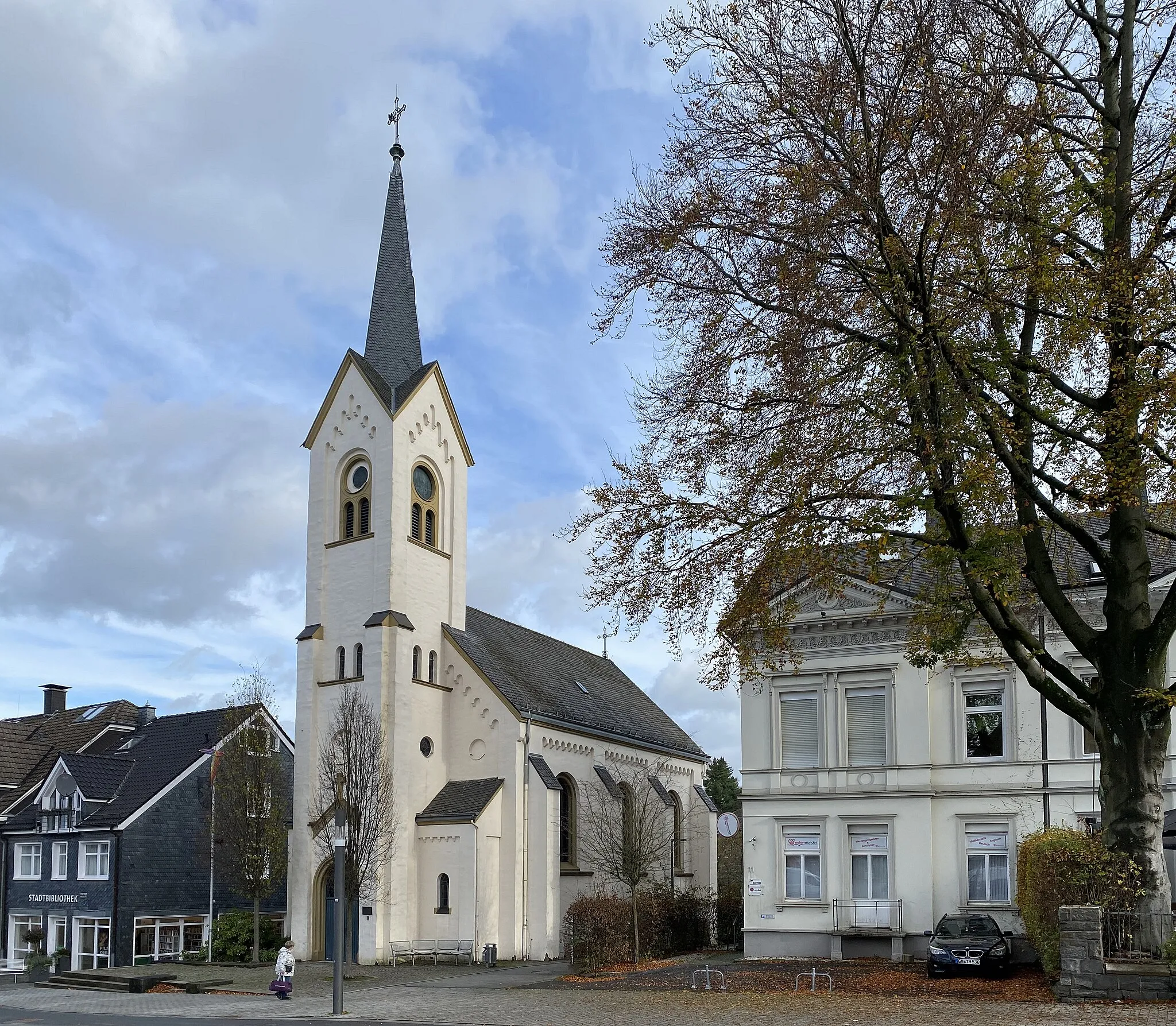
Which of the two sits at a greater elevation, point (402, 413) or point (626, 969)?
point (402, 413)

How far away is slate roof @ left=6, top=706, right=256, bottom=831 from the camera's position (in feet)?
136

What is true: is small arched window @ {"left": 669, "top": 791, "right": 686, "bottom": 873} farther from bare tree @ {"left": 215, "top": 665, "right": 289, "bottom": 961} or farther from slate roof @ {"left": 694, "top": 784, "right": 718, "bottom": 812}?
bare tree @ {"left": 215, "top": 665, "right": 289, "bottom": 961}

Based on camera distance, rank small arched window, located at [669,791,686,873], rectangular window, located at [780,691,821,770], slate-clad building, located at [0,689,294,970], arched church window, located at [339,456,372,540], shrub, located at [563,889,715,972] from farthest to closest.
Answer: small arched window, located at [669,791,686,873], slate-clad building, located at [0,689,294,970], arched church window, located at [339,456,372,540], rectangular window, located at [780,691,821,770], shrub, located at [563,889,715,972]

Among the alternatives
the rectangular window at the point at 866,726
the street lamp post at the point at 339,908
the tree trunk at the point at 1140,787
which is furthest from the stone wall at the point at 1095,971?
the rectangular window at the point at 866,726

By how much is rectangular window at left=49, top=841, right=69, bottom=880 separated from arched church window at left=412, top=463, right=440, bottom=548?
1597 centimetres

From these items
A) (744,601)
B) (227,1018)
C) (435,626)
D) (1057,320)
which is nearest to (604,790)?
(435,626)

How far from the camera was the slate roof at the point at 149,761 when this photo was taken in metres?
41.4

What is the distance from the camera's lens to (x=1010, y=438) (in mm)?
16484

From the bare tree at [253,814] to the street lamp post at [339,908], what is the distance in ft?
48.3

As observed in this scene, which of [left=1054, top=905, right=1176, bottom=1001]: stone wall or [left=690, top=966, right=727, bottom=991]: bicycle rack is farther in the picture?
[left=690, top=966, right=727, bottom=991]: bicycle rack

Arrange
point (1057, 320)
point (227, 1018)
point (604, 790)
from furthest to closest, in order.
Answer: point (604, 790) < point (227, 1018) < point (1057, 320)

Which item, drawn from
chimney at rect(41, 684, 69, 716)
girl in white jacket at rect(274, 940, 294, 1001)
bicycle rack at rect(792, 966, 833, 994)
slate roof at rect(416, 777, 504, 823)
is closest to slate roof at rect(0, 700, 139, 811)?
chimney at rect(41, 684, 69, 716)

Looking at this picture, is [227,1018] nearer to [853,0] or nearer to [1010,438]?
[1010,438]

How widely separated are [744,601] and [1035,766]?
1439 centimetres
